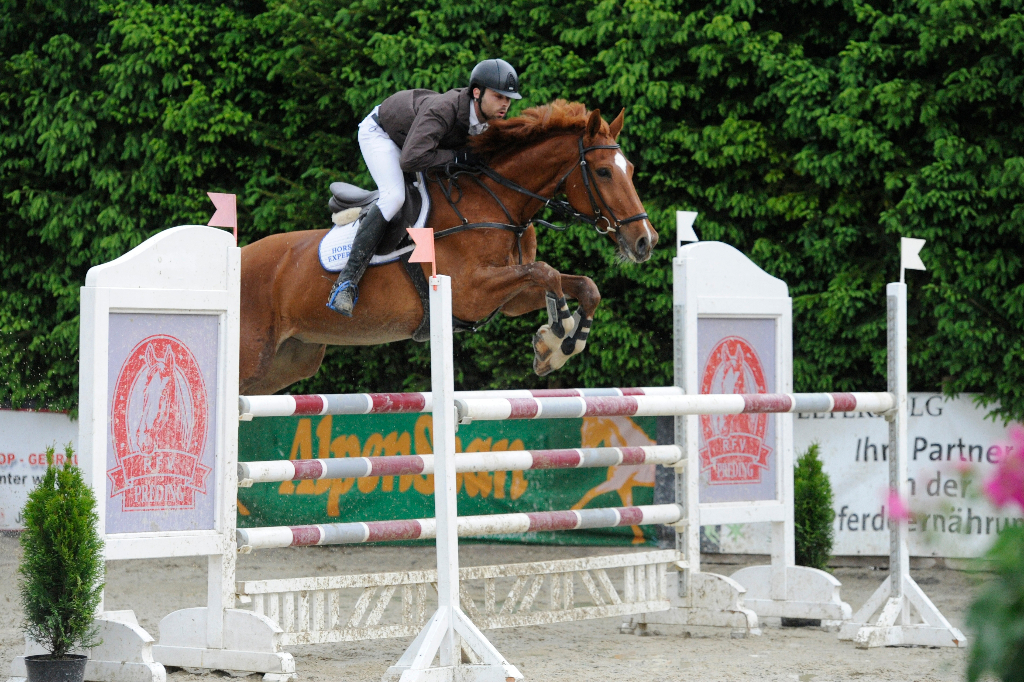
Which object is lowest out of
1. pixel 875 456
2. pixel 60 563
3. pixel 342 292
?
pixel 60 563

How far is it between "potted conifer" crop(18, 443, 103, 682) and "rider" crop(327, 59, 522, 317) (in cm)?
115

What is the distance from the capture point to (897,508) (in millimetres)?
1177

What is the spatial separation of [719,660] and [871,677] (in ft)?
1.81

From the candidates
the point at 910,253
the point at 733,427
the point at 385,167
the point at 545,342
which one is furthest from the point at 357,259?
the point at 910,253

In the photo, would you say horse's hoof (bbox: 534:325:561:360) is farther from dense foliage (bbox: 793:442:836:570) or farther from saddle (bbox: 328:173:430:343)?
dense foliage (bbox: 793:442:836:570)

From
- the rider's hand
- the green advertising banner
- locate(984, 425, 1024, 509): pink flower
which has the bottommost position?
the green advertising banner

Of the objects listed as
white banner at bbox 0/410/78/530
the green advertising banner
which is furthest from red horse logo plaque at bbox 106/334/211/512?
white banner at bbox 0/410/78/530

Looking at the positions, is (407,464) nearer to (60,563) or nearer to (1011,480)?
(60,563)

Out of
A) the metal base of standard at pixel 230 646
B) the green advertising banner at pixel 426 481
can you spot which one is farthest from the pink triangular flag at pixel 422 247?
the green advertising banner at pixel 426 481

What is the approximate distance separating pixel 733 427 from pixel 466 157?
1.67 meters

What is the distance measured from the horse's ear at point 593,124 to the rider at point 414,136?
264mm

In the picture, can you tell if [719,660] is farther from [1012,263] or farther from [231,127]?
[231,127]

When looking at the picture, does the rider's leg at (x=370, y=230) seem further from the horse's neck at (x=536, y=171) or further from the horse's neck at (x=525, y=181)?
the horse's neck at (x=536, y=171)

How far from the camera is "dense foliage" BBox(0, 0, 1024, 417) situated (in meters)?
6.34
